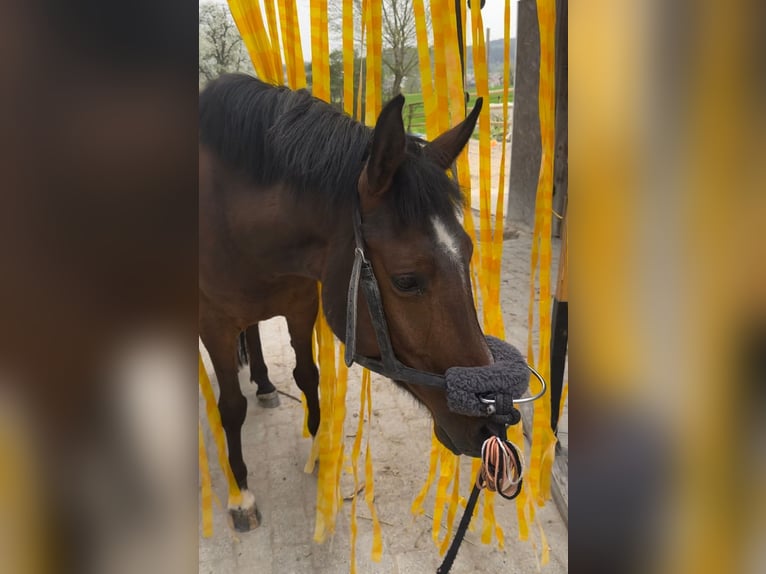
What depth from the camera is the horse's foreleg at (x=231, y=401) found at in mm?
2326

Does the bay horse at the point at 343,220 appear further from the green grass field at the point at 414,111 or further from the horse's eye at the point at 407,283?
the green grass field at the point at 414,111

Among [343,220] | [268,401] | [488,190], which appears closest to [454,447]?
[343,220]

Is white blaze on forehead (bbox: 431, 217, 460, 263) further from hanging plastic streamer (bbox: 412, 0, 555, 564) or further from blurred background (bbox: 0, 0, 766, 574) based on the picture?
blurred background (bbox: 0, 0, 766, 574)

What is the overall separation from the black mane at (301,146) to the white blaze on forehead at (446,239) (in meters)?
0.04

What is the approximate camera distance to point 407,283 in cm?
146

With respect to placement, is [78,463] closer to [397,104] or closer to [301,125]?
[397,104]

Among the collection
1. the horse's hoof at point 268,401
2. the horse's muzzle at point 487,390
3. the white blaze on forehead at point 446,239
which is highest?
the white blaze on forehead at point 446,239

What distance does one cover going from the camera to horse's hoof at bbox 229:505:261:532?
8.02ft

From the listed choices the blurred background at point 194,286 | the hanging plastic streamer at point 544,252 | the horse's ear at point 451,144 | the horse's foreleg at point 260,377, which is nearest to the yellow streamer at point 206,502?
the horse's foreleg at point 260,377

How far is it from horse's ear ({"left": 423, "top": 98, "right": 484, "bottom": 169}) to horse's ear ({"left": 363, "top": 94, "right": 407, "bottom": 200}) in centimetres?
20

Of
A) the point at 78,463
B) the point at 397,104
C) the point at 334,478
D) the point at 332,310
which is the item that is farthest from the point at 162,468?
the point at 334,478

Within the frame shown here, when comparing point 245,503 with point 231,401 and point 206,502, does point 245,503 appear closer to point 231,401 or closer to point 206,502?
point 206,502

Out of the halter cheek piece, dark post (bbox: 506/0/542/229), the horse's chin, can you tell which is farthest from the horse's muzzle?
dark post (bbox: 506/0/542/229)

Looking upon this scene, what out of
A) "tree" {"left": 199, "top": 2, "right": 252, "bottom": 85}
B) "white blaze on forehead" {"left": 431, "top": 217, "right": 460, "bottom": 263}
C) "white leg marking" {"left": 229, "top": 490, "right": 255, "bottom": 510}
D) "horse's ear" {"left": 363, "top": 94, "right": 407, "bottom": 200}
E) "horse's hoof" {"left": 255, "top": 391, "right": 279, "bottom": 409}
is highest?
"tree" {"left": 199, "top": 2, "right": 252, "bottom": 85}
